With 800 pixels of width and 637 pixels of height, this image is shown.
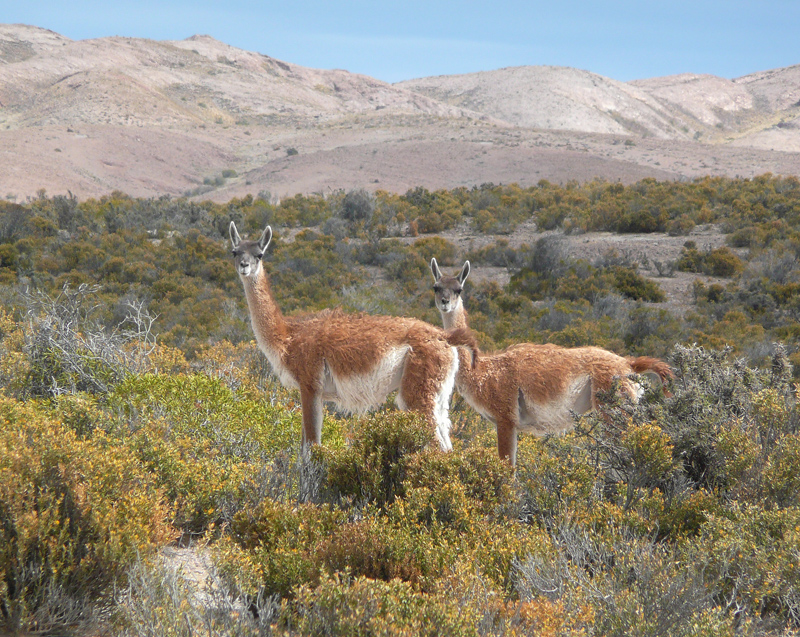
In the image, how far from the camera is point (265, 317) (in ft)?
Answer: 18.4

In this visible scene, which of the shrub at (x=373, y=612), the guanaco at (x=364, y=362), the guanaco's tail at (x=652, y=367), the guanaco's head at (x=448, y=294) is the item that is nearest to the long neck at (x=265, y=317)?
the guanaco at (x=364, y=362)

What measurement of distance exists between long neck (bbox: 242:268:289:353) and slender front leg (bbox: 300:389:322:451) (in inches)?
18.7

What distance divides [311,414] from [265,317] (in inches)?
38.3

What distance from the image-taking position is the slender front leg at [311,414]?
5211mm

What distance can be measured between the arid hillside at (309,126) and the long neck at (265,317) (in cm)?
3622

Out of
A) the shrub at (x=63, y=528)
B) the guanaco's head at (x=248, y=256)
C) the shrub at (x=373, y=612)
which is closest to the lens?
the shrub at (x=373, y=612)

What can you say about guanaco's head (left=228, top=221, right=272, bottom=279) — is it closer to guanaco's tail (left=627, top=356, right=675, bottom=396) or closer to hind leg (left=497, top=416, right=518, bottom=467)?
hind leg (left=497, top=416, right=518, bottom=467)

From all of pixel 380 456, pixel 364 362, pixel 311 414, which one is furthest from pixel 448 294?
pixel 380 456

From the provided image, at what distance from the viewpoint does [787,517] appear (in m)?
3.21

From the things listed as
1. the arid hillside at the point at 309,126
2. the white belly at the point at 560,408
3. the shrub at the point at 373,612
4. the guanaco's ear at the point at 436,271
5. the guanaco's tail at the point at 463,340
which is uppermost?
the arid hillside at the point at 309,126

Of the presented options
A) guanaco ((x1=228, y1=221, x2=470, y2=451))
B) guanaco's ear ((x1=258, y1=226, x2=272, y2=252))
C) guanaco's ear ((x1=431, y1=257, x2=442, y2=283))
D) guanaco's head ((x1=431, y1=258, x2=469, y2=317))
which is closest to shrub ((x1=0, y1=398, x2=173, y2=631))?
guanaco ((x1=228, y1=221, x2=470, y2=451))

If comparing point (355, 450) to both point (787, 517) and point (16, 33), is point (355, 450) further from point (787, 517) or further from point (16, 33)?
point (16, 33)

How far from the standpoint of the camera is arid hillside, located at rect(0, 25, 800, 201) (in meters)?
45.4

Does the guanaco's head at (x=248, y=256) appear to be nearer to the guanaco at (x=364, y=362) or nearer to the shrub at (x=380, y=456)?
the guanaco at (x=364, y=362)
